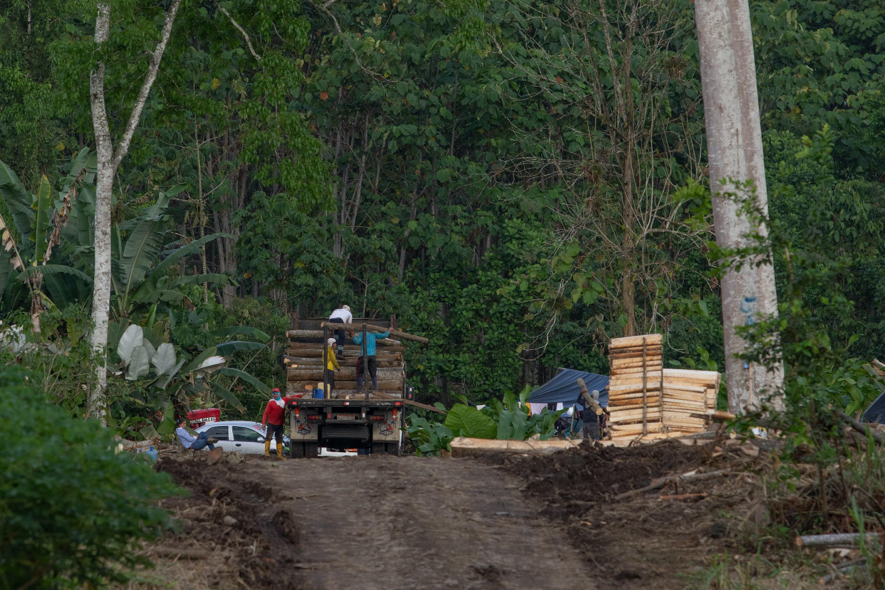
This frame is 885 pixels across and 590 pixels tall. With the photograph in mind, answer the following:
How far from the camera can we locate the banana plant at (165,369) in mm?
18688

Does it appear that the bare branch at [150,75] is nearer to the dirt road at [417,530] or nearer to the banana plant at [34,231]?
the banana plant at [34,231]

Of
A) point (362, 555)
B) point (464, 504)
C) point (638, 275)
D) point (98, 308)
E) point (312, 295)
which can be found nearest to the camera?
point (362, 555)

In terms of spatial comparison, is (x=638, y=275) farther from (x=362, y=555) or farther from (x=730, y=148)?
(x=362, y=555)

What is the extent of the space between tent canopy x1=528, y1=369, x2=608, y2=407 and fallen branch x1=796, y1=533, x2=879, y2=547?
63.1 ft

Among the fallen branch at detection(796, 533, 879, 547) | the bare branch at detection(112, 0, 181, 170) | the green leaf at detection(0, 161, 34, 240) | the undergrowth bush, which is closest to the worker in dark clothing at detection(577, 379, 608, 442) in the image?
the undergrowth bush

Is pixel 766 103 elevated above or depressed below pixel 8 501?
above

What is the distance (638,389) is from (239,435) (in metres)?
12.5

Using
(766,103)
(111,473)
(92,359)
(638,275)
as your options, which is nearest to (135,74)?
(92,359)

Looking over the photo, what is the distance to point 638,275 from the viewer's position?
1811cm

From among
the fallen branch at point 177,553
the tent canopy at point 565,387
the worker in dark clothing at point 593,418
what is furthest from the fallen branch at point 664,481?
the tent canopy at point 565,387

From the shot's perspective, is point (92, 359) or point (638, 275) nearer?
point (92, 359)

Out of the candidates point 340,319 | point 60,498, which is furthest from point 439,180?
point 60,498

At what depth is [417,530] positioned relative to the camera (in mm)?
7984

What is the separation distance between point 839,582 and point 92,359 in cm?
1133
